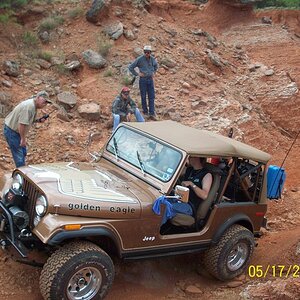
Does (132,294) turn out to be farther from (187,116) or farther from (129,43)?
(129,43)

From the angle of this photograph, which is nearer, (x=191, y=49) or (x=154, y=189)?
(x=154, y=189)

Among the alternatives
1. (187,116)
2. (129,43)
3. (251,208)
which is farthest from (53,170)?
(129,43)

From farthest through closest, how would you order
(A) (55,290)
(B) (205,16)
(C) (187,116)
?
(B) (205,16) < (C) (187,116) < (A) (55,290)

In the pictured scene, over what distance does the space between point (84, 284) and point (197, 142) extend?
205 centimetres

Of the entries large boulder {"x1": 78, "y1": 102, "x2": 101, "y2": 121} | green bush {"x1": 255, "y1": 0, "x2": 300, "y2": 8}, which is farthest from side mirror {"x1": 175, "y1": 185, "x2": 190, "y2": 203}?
green bush {"x1": 255, "y1": 0, "x2": 300, "y2": 8}

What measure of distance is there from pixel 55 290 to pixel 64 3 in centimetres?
1112

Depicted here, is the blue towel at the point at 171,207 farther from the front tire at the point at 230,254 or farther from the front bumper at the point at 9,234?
the front bumper at the point at 9,234

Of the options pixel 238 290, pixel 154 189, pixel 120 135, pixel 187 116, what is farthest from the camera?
pixel 187 116

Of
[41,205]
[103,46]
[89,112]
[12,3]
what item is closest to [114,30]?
[103,46]

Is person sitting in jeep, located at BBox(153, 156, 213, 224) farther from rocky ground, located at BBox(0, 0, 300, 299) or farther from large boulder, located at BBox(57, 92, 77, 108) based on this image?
large boulder, located at BBox(57, 92, 77, 108)

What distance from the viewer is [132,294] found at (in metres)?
5.43

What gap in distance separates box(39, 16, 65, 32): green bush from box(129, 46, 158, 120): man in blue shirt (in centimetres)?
358

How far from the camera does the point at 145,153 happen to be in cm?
575

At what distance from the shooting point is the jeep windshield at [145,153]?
5445 mm
